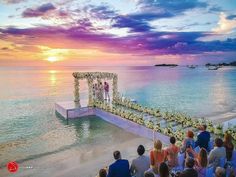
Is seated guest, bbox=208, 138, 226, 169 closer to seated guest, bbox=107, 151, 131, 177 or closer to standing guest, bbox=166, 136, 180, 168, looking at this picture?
standing guest, bbox=166, 136, 180, 168

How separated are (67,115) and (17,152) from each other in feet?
25.9

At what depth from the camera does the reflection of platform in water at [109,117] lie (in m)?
15.1

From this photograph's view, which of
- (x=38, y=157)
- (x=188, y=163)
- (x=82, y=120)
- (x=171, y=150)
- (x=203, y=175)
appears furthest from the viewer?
(x=82, y=120)

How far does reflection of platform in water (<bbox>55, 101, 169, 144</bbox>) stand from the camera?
15.1 meters

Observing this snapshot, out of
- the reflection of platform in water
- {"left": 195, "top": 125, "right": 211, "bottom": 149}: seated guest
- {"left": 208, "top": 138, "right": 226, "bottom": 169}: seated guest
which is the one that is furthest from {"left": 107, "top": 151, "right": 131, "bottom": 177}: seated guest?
the reflection of platform in water

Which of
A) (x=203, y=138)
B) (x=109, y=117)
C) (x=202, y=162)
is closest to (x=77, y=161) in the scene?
(x=203, y=138)

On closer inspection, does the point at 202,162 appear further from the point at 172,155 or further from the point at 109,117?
the point at 109,117

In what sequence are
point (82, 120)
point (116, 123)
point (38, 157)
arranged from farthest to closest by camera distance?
point (82, 120) → point (116, 123) → point (38, 157)

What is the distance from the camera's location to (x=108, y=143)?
14992 mm

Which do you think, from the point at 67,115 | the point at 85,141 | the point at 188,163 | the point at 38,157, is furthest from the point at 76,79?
the point at 188,163

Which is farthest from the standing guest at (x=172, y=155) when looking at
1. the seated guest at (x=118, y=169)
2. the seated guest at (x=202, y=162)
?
the seated guest at (x=118, y=169)

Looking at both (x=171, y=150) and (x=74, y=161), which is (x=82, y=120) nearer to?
(x=74, y=161)

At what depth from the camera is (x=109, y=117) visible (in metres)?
20.3

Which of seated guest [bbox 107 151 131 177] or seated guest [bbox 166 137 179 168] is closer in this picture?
seated guest [bbox 107 151 131 177]
